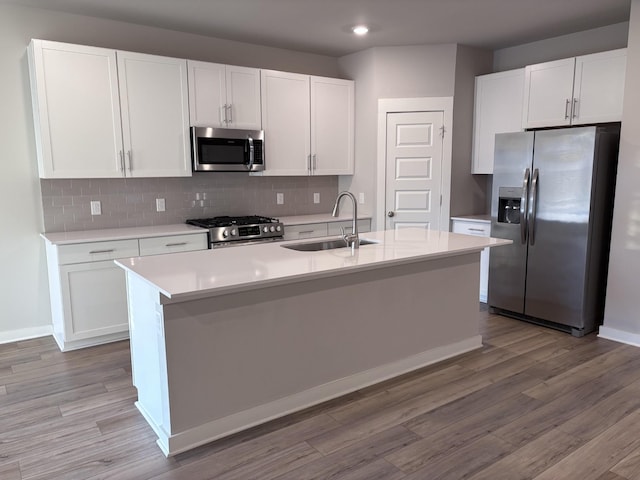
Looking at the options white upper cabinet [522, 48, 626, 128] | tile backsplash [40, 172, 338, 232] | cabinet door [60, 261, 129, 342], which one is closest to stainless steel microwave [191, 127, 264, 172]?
tile backsplash [40, 172, 338, 232]

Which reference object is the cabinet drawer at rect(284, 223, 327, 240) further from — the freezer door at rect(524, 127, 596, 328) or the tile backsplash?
the freezer door at rect(524, 127, 596, 328)

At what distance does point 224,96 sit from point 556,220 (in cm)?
317

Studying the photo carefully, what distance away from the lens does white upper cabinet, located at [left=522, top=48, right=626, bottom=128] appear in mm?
3955

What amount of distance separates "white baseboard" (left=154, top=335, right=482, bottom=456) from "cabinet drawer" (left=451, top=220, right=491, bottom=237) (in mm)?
1594

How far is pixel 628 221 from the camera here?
12.1 ft

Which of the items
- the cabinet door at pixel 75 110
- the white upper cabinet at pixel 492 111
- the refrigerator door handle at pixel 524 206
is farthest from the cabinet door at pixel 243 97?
the refrigerator door handle at pixel 524 206

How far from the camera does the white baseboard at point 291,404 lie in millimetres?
2389

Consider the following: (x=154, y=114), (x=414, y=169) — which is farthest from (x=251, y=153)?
(x=414, y=169)

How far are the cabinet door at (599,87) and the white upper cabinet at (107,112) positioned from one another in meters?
3.51

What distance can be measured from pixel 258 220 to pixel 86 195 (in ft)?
5.02

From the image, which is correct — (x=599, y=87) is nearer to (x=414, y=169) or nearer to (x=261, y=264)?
(x=414, y=169)

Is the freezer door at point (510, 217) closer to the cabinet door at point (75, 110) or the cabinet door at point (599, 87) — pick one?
the cabinet door at point (599, 87)

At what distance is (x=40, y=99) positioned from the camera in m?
3.57

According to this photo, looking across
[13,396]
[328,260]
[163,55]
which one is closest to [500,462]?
[328,260]
